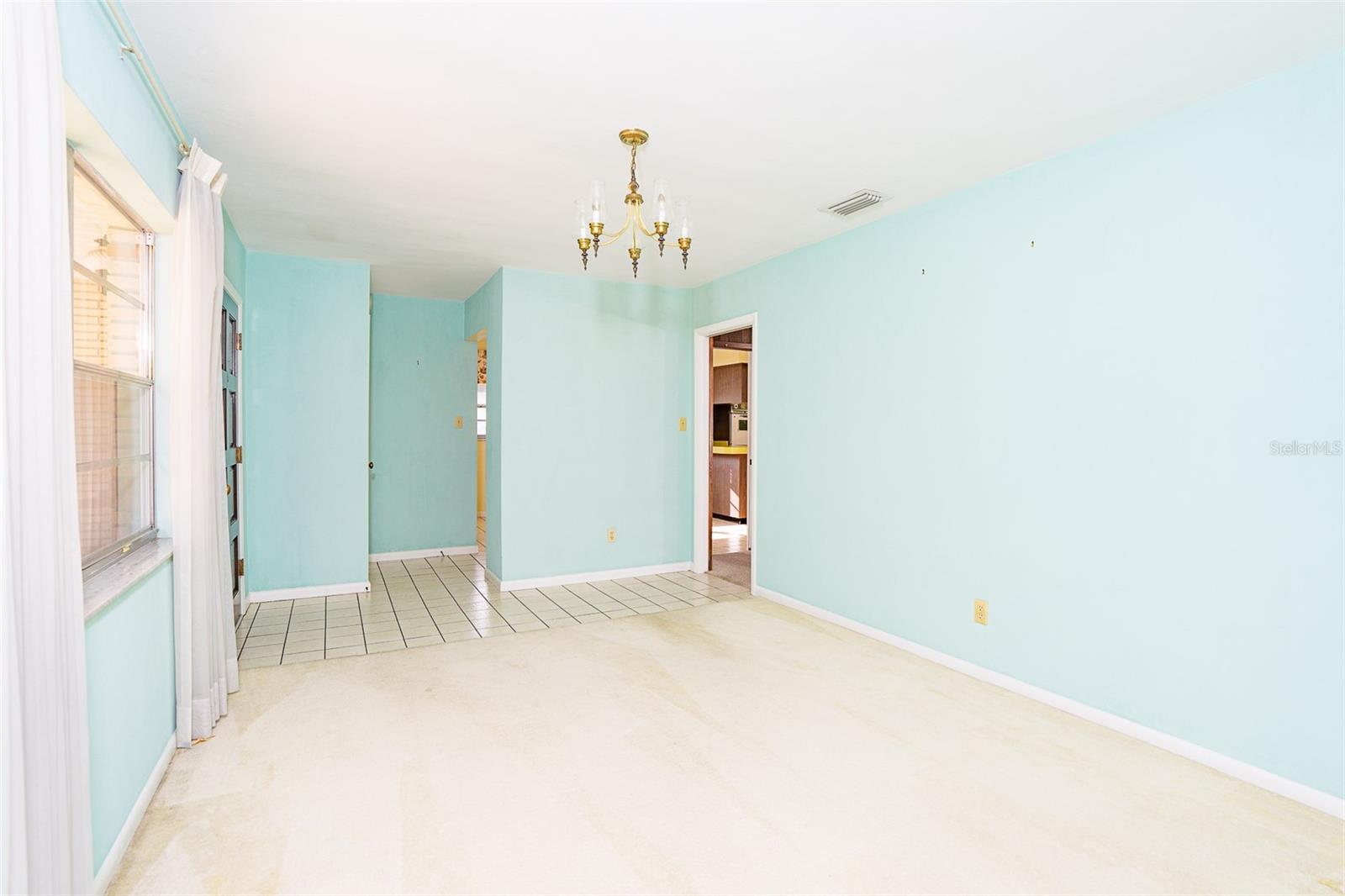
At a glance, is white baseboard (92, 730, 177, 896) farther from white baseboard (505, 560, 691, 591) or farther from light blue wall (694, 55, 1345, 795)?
light blue wall (694, 55, 1345, 795)

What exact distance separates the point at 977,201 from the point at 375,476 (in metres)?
5.58

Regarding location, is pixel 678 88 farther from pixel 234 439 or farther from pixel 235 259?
pixel 234 439

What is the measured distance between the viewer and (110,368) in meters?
2.30

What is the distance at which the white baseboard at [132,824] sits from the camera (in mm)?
1817

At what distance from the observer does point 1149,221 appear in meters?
2.75

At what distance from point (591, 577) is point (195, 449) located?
337cm

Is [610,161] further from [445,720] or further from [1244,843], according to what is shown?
[1244,843]

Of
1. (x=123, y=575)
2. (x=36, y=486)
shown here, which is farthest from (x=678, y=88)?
(x=123, y=575)

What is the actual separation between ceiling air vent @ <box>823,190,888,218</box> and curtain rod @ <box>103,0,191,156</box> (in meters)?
3.01

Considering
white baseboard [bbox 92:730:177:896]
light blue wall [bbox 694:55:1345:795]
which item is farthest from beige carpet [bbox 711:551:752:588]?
white baseboard [bbox 92:730:177:896]

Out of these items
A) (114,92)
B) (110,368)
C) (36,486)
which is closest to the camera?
(36,486)

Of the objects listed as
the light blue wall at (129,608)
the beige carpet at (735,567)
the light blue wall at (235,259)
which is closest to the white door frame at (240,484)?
the light blue wall at (235,259)

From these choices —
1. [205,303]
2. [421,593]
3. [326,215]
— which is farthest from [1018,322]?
[421,593]

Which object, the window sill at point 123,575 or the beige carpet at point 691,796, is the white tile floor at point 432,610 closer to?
the beige carpet at point 691,796
